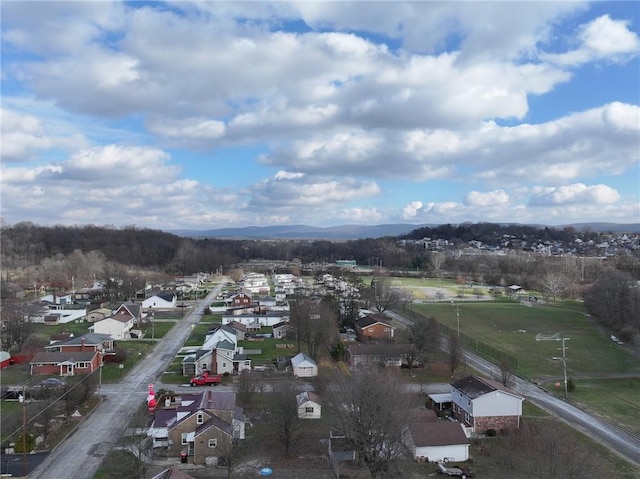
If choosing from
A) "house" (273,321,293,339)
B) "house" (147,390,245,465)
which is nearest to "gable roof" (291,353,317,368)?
"house" (147,390,245,465)

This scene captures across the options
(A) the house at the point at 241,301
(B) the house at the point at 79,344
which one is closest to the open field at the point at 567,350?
(A) the house at the point at 241,301

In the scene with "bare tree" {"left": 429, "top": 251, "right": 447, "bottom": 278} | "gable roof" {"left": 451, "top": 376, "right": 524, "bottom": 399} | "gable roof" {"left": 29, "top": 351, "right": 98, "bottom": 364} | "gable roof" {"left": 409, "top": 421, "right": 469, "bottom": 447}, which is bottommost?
"gable roof" {"left": 409, "top": 421, "right": 469, "bottom": 447}

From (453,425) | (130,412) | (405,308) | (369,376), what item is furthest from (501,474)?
(405,308)

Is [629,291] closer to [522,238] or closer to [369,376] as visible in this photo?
[369,376]

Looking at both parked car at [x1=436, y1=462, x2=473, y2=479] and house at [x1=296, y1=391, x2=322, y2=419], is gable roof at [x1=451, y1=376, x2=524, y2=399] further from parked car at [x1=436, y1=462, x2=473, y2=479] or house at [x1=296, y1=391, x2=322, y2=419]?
house at [x1=296, y1=391, x2=322, y2=419]

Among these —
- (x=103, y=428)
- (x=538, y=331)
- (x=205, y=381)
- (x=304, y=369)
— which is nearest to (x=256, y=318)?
(x=304, y=369)

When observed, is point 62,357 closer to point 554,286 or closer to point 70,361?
point 70,361
